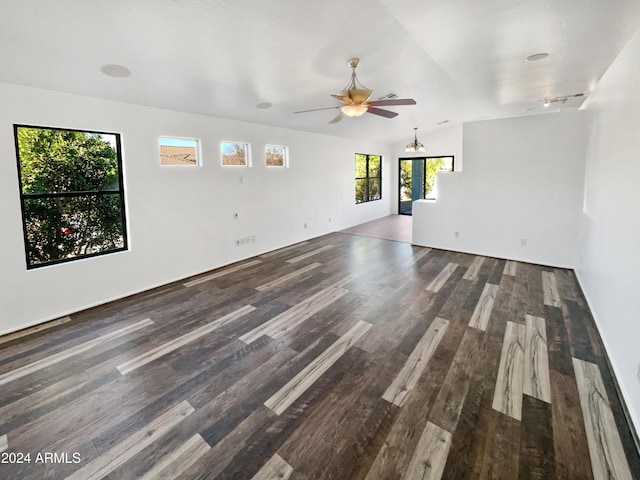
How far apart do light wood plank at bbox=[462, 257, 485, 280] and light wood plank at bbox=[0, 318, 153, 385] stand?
437cm

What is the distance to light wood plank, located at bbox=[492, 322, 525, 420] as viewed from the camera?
2.15 meters

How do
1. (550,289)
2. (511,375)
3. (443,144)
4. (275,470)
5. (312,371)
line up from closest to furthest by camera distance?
(275,470) → (511,375) → (312,371) → (550,289) → (443,144)

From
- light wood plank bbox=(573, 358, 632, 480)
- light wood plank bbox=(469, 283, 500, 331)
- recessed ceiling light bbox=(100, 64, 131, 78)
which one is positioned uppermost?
recessed ceiling light bbox=(100, 64, 131, 78)

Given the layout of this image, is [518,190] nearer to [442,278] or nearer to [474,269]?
[474,269]

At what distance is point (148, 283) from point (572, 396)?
192 inches

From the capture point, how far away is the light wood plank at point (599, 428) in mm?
1678

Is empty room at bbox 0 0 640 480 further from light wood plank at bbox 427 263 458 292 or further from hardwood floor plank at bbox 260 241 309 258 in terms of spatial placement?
hardwood floor plank at bbox 260 241 309 258

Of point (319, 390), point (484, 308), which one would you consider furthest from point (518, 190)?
point (319, 390)

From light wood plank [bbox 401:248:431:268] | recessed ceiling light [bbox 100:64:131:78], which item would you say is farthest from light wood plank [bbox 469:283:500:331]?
recessed ceiling light [bbox 100:64:131:78]

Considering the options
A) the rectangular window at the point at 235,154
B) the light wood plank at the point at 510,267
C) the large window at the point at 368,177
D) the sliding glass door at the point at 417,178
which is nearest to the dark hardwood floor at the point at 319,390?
the light wood plank at the point at 510,267

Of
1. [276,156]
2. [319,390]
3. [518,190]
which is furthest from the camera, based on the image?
[276,156]

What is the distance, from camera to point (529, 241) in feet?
17.7

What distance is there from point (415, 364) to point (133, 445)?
6.87 ft

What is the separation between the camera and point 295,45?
10.5 feet
